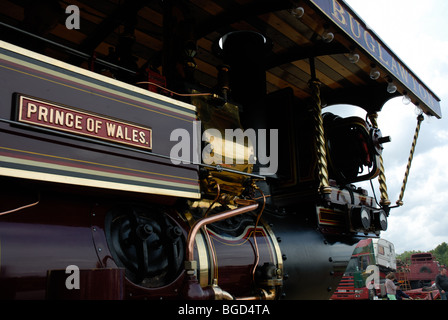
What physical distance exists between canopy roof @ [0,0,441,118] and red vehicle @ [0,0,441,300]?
13 millimetres

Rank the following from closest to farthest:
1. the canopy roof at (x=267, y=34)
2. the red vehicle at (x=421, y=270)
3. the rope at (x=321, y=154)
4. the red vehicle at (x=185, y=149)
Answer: the red vehicle at (x=185, y=149) < the canopy roof at (x=267, y=34) < the rope at (x=321, y=154) < the red vehicle at (x=421, y=270)

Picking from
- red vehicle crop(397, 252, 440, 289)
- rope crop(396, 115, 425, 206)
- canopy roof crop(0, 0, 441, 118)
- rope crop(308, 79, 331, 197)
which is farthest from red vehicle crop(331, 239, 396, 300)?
rope crop(308, 79, 331, 197)

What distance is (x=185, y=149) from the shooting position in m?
2.04

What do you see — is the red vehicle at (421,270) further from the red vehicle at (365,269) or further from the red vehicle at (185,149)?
the red vehicle at (185,149)

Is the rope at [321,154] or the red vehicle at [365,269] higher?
the rope at [321,154]

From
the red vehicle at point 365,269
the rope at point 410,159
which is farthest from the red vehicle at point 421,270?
the rope at point 410,159

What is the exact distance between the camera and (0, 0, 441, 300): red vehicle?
1497 millimetres

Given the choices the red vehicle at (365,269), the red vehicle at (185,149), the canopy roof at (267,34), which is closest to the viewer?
the red vehicle at (185,149)

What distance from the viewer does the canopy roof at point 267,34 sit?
2.37m

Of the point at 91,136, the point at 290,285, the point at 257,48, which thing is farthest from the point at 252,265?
the point at 257,48

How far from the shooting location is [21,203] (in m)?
1.51

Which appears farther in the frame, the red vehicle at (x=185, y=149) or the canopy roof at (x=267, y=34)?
the canopy roof at (x=267, y=34)

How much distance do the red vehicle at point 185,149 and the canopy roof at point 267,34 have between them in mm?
13

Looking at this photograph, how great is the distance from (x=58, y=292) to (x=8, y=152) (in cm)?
52
